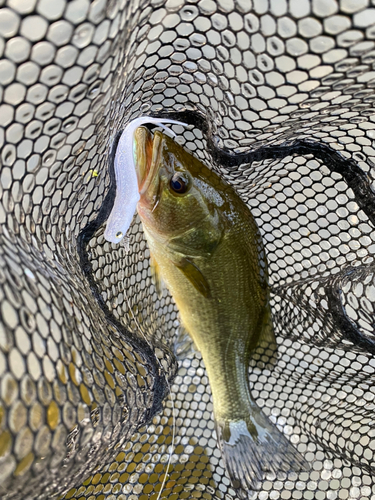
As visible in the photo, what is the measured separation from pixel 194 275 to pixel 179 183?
16.1 inches

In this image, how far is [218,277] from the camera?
63.5 inches

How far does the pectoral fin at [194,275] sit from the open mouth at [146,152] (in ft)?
1.30

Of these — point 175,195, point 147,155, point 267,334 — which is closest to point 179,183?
point 175,195

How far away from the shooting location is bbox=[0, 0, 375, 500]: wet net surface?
0.96 metres

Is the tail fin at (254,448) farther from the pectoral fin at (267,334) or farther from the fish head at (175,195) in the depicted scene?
the fish head at (175,195)

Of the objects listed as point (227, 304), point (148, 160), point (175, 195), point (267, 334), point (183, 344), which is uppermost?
point (148, 160)

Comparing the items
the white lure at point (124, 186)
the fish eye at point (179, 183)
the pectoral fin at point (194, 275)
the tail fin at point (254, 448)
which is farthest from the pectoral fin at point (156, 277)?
the tail fin at point (254, 448)

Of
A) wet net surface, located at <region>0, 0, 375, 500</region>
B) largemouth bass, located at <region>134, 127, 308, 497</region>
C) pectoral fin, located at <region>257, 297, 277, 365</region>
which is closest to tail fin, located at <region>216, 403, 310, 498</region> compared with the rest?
largemouth bass, located at <region>134, 127, 308, 497</region>

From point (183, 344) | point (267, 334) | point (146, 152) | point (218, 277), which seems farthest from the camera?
point (183, 344)

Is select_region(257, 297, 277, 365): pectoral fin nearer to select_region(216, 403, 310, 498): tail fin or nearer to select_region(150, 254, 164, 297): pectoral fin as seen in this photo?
select_region(216, 403, 310, 498): tail fin

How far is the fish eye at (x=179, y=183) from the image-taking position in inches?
56.5

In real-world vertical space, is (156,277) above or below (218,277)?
below

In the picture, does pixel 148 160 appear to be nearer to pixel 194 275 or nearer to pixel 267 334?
pixel 194 275

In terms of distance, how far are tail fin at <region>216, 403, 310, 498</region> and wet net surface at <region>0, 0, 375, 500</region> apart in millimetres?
174
